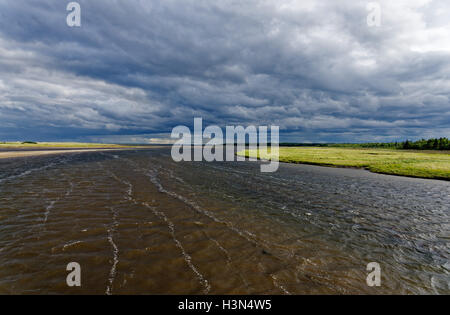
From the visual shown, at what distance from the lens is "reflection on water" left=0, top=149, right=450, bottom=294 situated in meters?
7.87

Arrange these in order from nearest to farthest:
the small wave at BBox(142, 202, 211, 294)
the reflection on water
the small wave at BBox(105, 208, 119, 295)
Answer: the small wave at BBox(105, 208, 119, 295) < the small wave at BBox(142, 202, 211, 294) < the reflection on water

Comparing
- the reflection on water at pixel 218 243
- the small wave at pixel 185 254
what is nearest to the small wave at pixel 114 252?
the reflection on water at pixel 218 243

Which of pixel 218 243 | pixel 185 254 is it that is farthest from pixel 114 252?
pixel 218 243

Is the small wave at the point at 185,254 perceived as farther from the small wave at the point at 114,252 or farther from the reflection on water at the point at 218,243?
the small wave at the point at 114,252

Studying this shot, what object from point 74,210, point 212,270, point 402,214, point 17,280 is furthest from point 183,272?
point 402,214

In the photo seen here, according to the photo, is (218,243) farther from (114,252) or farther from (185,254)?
(114,252)

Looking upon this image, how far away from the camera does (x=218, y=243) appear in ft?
36.8

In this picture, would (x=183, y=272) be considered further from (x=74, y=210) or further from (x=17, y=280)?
(x=74, y=210)

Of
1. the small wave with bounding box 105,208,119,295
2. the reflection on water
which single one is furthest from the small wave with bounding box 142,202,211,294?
the small wave with bounding box 105,208,119,295

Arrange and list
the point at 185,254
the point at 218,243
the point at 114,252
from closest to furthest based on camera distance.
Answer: the point at 114,252 → the point at 185,254 → the point at 218,243

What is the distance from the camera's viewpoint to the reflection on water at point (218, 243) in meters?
7.87

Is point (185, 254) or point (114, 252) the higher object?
point (114, 252)

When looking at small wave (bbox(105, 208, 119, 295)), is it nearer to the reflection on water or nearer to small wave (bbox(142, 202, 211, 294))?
the reflection on water

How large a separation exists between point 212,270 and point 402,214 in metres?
17.6
